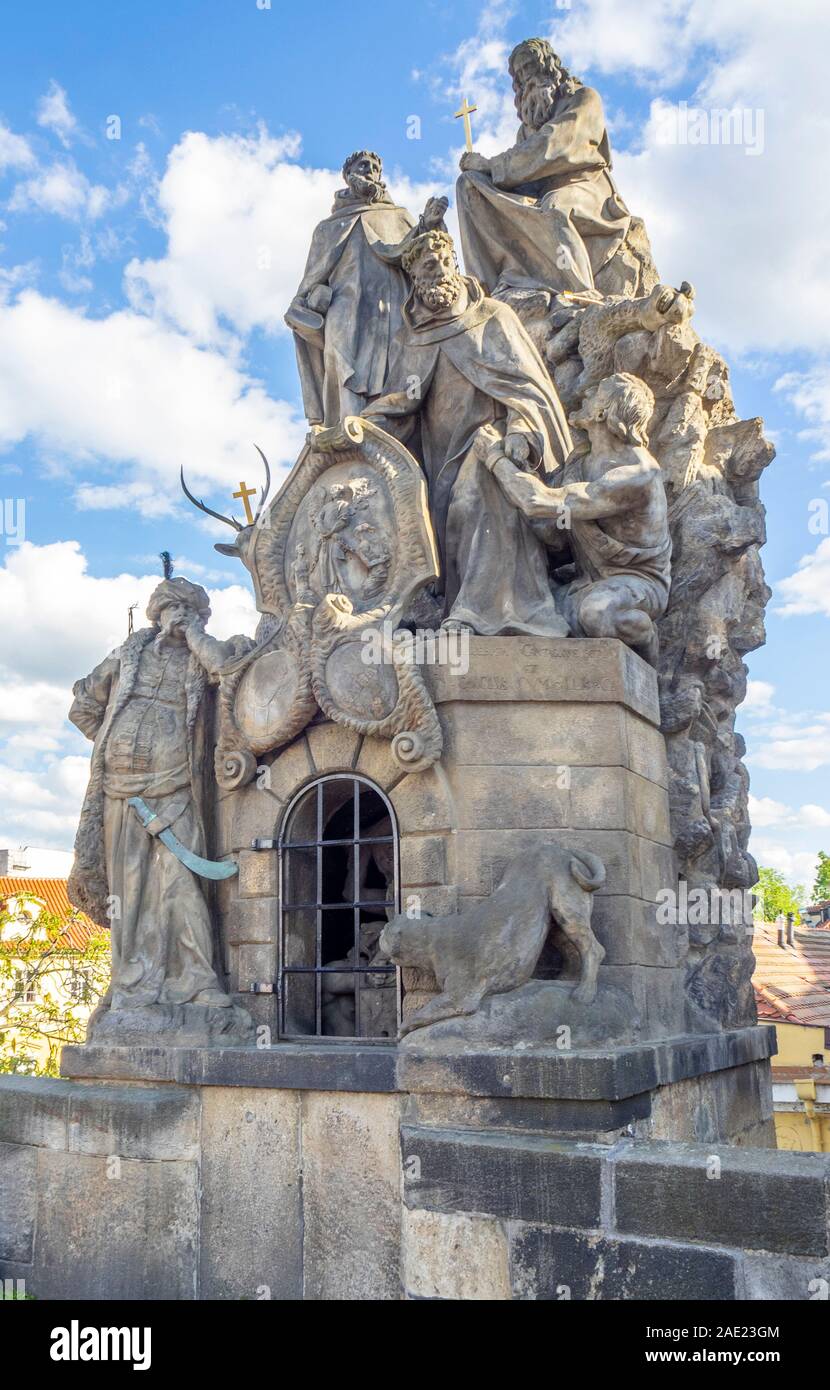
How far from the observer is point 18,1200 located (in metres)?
6.64

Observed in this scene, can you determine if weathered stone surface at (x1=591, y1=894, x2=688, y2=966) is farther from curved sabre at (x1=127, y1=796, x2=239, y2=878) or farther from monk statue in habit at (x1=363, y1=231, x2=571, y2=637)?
curved sabre at (x1=127, y1=796, x2=239, y2=878)

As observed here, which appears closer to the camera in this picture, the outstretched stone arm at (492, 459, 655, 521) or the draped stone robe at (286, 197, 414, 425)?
the outstretched stone arm at (492, 459, 655, 521)

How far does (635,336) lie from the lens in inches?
305

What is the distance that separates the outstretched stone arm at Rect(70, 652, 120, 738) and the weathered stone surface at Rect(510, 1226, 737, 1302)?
4291mm

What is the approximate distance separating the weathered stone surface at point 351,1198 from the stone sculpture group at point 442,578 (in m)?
0.58

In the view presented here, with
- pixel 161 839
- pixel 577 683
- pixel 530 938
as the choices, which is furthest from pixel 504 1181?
pixel 161 839

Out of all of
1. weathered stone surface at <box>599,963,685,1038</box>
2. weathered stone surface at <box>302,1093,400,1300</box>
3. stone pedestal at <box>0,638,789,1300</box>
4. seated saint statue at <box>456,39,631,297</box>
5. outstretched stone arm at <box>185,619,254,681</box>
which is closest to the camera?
stone pedestal at <box>0,638,789,1300</box>

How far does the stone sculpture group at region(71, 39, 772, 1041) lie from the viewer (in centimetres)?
648

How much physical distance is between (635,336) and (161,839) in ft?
14.8

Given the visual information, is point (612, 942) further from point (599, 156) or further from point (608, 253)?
point (599, 156)

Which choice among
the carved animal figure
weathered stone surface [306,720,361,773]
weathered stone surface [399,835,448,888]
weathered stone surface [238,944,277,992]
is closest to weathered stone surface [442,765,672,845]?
weathered stone surface [399,835,448,888]

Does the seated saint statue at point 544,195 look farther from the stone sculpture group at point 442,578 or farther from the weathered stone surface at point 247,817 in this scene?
the weathered stone surface at point 247,817

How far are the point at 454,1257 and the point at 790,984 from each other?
11.5m

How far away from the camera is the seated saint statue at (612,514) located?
6.61 metres
